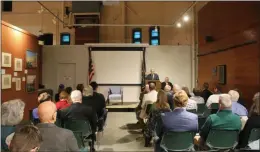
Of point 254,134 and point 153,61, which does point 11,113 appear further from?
point 153,61

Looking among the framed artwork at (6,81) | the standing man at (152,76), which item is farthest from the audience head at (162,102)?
the standing man at (152,76)

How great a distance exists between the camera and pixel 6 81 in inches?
264

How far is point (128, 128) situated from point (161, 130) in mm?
3724

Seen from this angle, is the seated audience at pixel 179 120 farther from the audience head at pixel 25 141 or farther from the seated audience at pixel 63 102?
the seated audience at pixel 63 102

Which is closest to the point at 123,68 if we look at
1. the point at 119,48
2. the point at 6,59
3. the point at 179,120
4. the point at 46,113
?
the point at 119,48

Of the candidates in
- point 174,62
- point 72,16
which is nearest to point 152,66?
point 174,62

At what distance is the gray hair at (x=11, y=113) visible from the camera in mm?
2697

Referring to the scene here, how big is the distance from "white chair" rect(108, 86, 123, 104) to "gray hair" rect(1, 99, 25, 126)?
27.1 ft

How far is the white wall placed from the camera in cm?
1173

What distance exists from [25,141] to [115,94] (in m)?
9.69

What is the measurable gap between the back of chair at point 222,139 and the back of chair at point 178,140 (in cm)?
25

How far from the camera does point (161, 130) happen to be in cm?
328

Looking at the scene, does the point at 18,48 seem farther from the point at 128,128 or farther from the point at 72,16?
the point at 72,16

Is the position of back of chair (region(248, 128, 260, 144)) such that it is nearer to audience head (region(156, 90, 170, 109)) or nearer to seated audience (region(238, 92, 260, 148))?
seated audience (region(238, 92, 260, 148))
